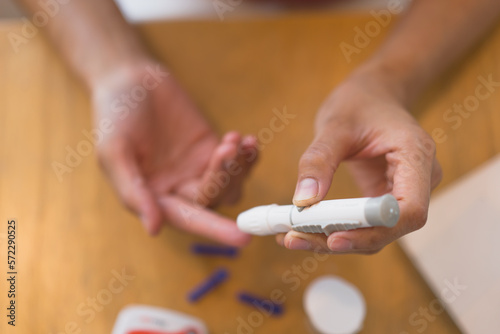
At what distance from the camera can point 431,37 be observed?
2.07 ft

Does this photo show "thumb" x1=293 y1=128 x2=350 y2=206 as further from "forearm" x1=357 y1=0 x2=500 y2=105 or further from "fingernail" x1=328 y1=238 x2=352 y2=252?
"forearm" x1=357 y1=0 x2=500 y2=105

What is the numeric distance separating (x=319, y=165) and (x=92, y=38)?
46 cm

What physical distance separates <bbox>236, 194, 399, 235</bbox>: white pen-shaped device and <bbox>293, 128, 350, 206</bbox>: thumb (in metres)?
0.01

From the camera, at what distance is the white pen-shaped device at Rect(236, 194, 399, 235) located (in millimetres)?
319

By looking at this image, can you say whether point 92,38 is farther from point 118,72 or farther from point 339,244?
point 339,244

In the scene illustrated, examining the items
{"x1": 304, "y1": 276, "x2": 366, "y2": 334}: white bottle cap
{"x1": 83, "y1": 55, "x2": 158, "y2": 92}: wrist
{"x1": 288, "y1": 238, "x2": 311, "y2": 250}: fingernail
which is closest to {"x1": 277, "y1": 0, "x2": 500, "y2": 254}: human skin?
{"x1": 288, "y1": 238, "x2": 311, "y2": 250}: fingernail

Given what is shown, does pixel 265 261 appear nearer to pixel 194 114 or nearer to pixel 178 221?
pixel 178 221

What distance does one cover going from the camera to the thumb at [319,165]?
0.38 meters

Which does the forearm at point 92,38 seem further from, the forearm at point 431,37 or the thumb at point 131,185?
the forearm at point 431,37

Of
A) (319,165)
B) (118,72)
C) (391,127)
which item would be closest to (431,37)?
(391,127)

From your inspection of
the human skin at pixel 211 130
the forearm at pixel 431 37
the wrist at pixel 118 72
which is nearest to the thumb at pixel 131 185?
the human skin at pixel 211 130

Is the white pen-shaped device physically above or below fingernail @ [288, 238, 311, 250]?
above

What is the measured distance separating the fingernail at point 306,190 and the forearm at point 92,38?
40cm

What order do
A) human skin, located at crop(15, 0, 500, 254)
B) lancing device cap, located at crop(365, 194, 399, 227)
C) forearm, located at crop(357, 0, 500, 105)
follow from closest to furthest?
lancing device cap, located at crop(365, 194, 399, 227), human skin, located at crop(15, 0, 500, 254), forearm, located at crop(357, 0, 500, 105)
